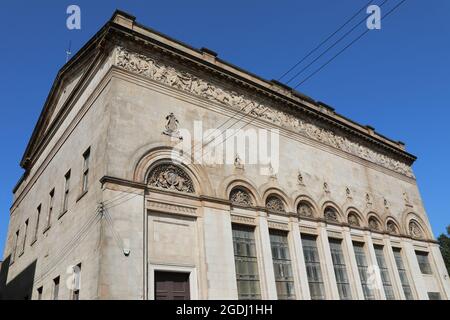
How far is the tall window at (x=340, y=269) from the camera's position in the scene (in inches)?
718

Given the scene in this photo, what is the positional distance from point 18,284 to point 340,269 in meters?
16.4

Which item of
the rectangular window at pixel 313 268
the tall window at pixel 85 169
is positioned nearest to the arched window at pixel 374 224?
the rectangular window at pixel 313 268

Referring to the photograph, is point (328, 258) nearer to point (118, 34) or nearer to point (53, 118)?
point (118, 34)

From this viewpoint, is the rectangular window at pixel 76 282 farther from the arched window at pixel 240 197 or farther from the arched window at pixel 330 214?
the arched window at pixel 330 214

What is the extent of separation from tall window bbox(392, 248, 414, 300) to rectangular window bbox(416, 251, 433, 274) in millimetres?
2391

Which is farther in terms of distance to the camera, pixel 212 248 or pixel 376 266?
pixel 376 266

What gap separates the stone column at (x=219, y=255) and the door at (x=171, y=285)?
2.67 ft

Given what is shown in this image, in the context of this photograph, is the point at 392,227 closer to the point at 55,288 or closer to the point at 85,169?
the point at 85,169

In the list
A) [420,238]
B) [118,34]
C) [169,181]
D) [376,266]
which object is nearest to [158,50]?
[118,34]

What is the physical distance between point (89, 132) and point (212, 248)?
670 centimetres

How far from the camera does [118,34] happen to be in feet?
49.8

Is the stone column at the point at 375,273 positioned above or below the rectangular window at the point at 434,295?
above
